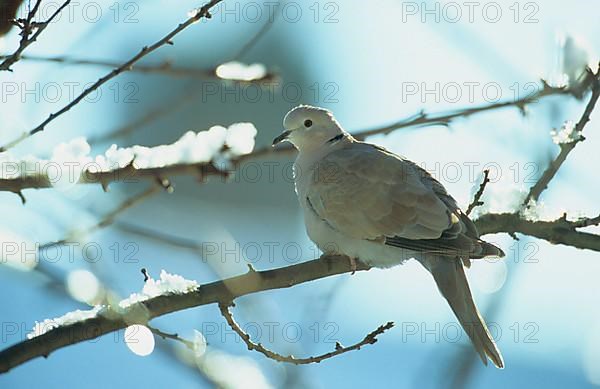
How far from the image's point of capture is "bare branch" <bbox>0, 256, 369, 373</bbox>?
1.63 metres

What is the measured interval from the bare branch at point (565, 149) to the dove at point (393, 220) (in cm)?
23

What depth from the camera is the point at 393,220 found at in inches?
120

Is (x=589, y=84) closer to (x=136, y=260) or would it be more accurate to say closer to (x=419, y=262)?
(x=419, y=262)

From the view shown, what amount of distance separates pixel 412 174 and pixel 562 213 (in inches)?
27.5

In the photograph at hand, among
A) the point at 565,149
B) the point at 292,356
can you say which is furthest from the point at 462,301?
the point at 292,356

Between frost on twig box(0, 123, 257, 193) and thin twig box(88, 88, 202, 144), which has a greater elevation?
thin twig box(88, 88, 202, 144)

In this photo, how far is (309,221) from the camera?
10.6ft

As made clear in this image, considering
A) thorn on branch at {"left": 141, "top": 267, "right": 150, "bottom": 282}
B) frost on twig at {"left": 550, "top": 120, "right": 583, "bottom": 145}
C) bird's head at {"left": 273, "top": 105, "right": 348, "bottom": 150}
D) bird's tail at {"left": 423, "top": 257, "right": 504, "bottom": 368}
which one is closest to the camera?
thorn on branch at {"left": 141, "top": 267, "right": 150, "bottom": 282}

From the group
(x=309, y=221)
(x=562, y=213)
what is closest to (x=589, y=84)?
(x=562, y=213)

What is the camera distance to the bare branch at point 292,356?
1.94 meters

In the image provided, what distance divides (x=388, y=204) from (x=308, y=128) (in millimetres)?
731

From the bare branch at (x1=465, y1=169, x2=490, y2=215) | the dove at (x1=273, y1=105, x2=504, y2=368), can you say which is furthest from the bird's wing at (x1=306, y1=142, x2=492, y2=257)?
the bare branch at (x1=465, y1=169, x2=490, y2=215)

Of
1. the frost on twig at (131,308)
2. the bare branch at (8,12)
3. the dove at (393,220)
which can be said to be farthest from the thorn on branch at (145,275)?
the dove at (393,220)

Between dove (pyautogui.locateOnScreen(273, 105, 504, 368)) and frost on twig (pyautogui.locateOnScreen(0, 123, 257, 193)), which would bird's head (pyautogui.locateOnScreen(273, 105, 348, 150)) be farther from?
frost on twig (pyautogui.locateOnScreen(0, 123, 257, 193))
